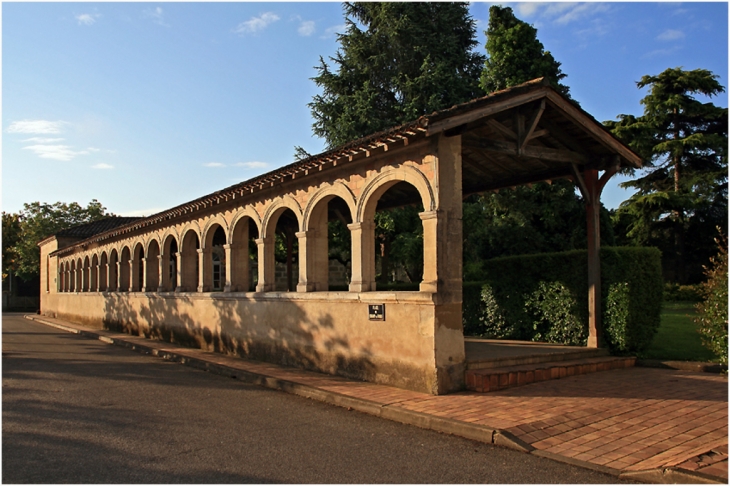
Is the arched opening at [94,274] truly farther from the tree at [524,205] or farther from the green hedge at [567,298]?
the green hedge at [567,298]

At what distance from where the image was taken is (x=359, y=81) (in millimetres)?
29609

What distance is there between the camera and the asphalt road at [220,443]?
5000 mm

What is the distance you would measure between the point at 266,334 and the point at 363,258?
361 cm

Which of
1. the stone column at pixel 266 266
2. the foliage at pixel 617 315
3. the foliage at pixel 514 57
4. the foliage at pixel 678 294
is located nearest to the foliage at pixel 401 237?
the foliage at pixel 514 57

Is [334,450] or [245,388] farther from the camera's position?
[245,388]

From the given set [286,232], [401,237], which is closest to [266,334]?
[286,232]

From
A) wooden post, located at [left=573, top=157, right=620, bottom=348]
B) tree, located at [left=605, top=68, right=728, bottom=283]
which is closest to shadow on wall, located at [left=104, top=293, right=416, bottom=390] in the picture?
wooden post, located at [left=573, top=157, right=620, bottom=348]

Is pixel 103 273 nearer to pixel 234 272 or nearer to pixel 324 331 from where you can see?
pixel 234 272

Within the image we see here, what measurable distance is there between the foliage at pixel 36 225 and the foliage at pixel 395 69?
105ft

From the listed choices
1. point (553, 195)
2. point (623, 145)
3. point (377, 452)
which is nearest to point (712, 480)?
point (377, 452)

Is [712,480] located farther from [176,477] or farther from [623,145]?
[623,145]

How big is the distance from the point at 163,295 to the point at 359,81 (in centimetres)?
1598

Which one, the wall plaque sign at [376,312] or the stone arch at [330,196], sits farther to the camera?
the stone arch at [330,196]

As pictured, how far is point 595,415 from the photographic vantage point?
22.1ft
